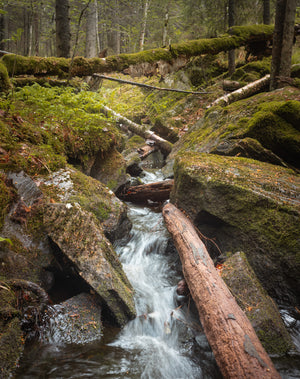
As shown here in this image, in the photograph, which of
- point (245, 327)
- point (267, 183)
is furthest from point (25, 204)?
point (267, 183)

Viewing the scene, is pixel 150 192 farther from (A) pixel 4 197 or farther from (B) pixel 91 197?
(A) pixel 4 197

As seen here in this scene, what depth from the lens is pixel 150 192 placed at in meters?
6.85

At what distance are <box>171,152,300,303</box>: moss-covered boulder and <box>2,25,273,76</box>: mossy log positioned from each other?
12.1ft

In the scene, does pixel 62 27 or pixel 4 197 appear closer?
pixel 4 197

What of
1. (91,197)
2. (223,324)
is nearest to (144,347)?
(223,324)

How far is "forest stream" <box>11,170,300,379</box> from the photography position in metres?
2.39

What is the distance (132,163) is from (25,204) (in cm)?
559

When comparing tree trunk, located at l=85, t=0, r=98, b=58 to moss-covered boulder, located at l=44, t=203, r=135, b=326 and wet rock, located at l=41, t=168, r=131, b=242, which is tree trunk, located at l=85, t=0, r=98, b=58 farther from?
moss-covered boulder, located at l=44, t=203, r=135, b=326

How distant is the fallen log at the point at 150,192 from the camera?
22.1 feet

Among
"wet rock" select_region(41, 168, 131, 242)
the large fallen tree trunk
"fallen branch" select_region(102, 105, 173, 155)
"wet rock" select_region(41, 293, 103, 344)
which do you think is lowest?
"wet rock" select_region(41, 293, 103, 344)

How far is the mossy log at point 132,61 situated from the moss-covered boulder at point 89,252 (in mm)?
3366

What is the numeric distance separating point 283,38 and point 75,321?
8895 millimetres

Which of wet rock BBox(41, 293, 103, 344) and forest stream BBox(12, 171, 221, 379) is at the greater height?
wet rock BBox(41, 293, 103, 344)

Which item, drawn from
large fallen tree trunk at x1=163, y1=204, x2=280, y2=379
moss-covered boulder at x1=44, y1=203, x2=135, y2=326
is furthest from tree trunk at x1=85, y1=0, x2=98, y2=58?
large fallen tree trunk at x1=163, y1=204, x2=280, y2=379
